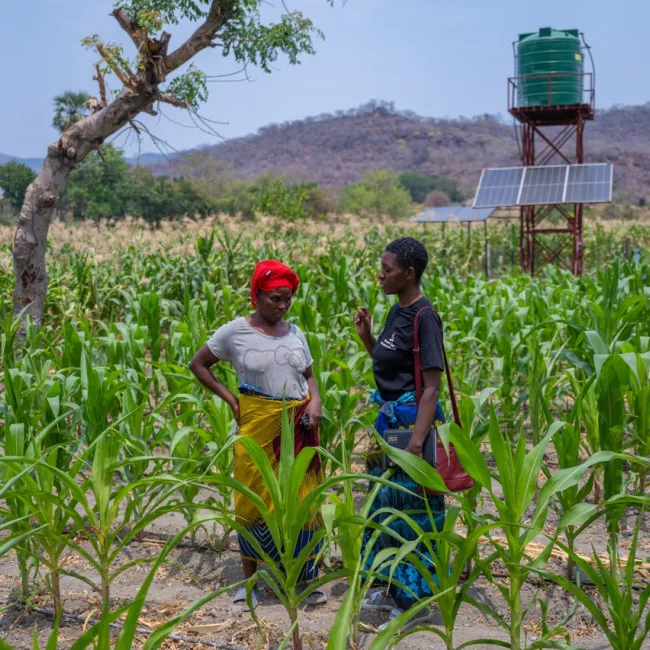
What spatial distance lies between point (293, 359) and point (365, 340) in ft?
0.96

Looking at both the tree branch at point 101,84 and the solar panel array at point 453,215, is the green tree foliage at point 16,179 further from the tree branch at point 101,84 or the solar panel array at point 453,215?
the tree branch at point 101,84

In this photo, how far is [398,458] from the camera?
90.9 inches

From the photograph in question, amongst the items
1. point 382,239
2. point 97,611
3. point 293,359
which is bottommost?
point 97,611

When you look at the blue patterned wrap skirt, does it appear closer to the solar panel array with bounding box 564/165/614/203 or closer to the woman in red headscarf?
the woman in red headscarf

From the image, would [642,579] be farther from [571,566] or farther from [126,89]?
[126,89]

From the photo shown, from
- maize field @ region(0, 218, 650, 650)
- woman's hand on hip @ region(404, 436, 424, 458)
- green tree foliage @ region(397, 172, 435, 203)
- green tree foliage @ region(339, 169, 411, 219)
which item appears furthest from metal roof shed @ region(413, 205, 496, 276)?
green tree foliage @ region(397, 172, 435, 203)

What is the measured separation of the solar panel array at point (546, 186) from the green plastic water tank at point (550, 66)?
229 centimetres

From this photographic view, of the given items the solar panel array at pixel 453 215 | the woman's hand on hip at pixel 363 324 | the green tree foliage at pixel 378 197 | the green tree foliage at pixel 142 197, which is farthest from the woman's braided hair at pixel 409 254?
the green tree foliage at pixel 378 197

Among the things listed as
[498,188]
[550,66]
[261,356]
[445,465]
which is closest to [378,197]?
[550,66]

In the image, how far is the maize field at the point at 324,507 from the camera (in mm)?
2314

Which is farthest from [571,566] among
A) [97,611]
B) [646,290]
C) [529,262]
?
[529,262]

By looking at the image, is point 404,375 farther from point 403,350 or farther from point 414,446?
point 414,446

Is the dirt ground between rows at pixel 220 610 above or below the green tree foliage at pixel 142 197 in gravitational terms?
below

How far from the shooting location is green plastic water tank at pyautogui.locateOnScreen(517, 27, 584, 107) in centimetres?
1809
